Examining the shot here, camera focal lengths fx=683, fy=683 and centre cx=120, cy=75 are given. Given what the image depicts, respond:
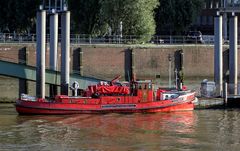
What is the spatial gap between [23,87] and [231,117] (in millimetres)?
20486

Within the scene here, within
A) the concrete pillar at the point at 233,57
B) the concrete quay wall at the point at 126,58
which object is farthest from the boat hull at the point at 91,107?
the concrete quay wall at the point at 126,58

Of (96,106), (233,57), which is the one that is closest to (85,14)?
(233,57)

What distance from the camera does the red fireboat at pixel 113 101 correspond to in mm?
53812

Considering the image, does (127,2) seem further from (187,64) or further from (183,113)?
(183,113)

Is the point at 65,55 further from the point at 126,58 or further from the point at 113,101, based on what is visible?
the point at 126,58

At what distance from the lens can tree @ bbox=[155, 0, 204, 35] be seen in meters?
84.6

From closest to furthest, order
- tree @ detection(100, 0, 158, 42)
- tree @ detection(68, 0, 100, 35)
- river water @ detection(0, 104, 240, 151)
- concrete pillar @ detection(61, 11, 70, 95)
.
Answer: river water @ detection(0, 104, 240, 151) < concrete pillar @ detection(61, 11, 70, 95) < tree @ detection(100, 0, 158, 42) < tree @ detection(68, 0, 100, 35)

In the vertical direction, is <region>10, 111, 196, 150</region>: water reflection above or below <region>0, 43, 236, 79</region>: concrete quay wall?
below

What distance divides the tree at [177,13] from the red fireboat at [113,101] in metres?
28.1

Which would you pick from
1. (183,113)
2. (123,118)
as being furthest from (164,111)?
(123,118)

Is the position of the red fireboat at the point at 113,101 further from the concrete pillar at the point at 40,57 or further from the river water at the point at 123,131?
the concrete pillar at the point at 40,57

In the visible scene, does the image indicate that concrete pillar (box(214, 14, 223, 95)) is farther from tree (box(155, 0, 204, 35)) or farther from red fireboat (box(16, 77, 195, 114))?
tree (box(155, 0, 204, 35))

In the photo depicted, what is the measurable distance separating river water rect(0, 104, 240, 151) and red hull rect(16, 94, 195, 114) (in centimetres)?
70

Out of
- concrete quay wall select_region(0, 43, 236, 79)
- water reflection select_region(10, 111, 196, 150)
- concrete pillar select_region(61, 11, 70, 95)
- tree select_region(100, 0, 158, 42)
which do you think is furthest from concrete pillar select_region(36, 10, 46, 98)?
tree select_region(100, 0, 158, 42)
